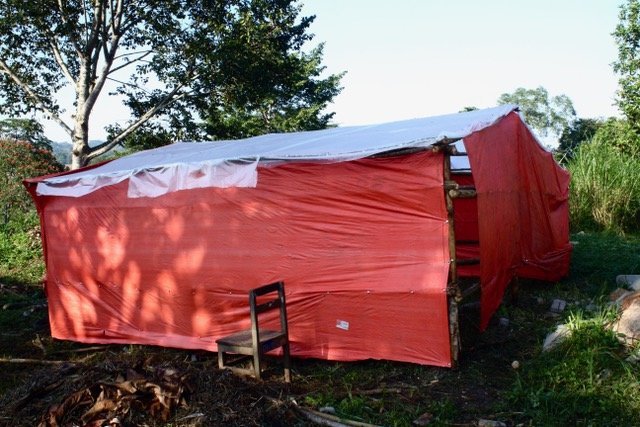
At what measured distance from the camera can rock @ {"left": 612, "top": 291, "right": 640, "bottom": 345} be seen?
461 cm

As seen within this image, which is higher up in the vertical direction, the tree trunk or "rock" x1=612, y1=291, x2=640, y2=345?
the tree trunk

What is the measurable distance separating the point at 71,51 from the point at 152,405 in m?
12.3

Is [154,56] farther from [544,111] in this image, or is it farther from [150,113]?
[544,111]

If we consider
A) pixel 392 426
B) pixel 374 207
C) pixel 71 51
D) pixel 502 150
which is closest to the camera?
pixel 392 426

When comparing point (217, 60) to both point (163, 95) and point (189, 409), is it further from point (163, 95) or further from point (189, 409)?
point (189, 409)

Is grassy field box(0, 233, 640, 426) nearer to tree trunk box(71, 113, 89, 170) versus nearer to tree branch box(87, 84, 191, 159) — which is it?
tree trunk box(71, 113, 89, 170)

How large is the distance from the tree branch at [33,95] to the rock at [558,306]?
11.4 m

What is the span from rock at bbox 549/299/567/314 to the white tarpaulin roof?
2.28 metres

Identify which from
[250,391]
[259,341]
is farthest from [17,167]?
[250,391]

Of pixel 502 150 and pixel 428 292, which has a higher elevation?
pixel 502 150

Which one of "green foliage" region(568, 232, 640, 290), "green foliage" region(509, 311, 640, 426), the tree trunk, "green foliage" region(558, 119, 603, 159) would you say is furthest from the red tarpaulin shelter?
"green foliage" region(558, 119, 603, 159)

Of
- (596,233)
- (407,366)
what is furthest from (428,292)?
(596,233)

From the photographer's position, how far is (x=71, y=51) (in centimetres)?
1399

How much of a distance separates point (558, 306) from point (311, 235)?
10.2 ft
